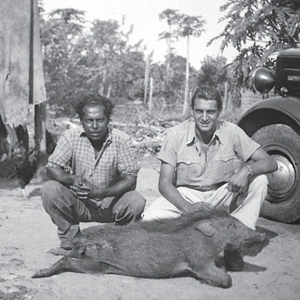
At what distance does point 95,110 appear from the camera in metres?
3.99

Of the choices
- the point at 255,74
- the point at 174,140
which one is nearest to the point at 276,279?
the point at 174,140

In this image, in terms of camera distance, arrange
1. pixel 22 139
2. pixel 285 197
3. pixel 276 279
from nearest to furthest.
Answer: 1. pixel 276 279
2. pixel 285 197
3. pixel 22 139

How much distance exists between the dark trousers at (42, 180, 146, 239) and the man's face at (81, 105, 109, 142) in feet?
1.68

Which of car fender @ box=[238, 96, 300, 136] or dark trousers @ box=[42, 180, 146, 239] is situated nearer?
dark trousers @ box=[42, 180, 146, 239]

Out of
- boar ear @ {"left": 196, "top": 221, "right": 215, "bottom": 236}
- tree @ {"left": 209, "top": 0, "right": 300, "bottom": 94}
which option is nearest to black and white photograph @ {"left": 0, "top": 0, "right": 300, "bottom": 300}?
boar ear @ {"left": 196, "top": 221, "right": 215, "bottom": 236}

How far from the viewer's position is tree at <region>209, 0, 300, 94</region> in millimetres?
8211

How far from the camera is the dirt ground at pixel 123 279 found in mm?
3168

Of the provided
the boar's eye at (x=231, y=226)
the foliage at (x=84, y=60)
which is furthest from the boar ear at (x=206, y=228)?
the foliage at (x=84, y=60)

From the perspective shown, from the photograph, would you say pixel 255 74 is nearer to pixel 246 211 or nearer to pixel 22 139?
pixel 246 211

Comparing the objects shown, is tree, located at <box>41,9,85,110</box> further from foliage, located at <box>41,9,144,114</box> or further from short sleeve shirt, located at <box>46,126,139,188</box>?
short sleeve shirt, located at <box>46,126,139,188</box>

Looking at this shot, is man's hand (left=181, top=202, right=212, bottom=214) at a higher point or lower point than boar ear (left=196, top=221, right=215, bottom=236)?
higher

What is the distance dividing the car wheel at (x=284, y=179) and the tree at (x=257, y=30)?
11.0ft

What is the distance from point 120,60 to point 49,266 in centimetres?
1766

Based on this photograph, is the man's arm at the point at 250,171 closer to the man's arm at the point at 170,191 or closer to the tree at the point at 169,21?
the man's arm at the point at 170,191
